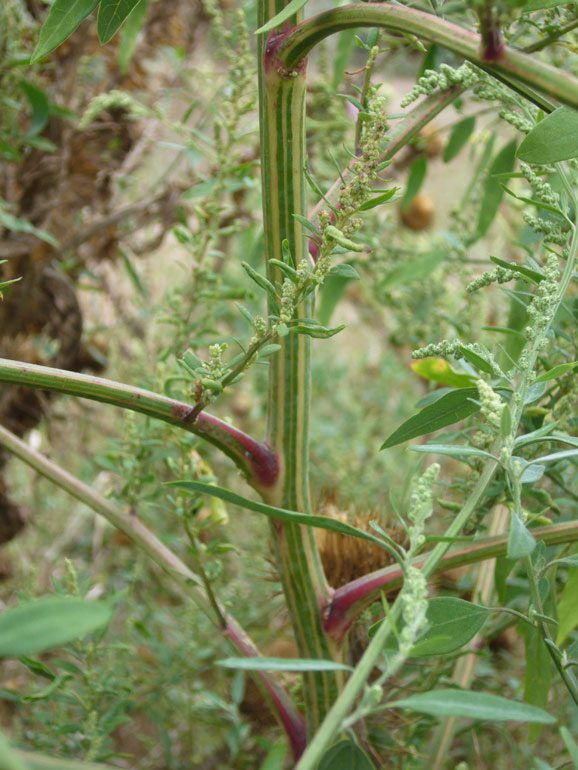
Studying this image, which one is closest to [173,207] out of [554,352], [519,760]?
[554,352]

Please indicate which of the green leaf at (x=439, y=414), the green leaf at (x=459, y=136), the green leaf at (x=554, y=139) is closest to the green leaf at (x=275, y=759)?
the green leaf at (x=439, y=414)

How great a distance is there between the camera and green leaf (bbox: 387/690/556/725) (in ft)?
→ 0.67

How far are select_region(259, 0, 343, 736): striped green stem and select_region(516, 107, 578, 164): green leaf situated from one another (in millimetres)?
97

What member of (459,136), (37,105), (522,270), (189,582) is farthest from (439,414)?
(37,105)

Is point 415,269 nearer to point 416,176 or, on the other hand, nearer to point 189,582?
point 416,176

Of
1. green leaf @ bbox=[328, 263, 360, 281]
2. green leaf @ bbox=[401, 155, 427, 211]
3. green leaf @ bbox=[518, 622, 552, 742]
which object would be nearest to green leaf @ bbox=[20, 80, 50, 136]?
green leaf @ bbox=[401, 155, 427, 211]

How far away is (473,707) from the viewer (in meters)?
0.21

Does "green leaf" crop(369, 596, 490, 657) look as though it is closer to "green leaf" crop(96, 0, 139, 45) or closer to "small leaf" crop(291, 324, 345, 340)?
"small leaf" crop(291, 324, 345, 340)

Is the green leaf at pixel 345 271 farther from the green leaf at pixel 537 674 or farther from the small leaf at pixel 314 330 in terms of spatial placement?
the green leaf at pixel 537 674

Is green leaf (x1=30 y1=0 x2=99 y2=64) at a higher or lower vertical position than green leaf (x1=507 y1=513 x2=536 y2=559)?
higher

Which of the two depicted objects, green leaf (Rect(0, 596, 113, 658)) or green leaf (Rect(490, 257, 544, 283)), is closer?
green leaf (Rect(0, 596, 113, 658))

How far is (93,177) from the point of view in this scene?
2.47ft

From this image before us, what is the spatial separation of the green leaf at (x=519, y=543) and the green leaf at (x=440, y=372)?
5.8 inches

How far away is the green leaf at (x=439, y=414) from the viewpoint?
31 cm
